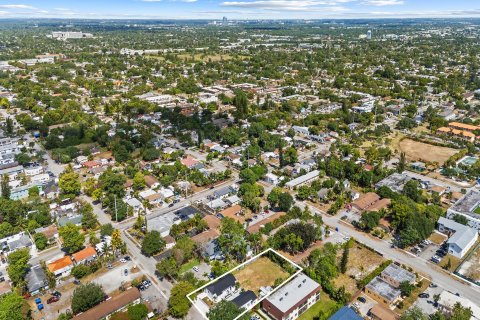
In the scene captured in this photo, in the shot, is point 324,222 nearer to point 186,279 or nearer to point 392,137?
point 186,279

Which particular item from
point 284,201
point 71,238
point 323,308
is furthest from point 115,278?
point 284,201

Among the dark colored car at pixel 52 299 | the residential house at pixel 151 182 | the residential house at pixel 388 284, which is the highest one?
the residential house at pixel 151 182

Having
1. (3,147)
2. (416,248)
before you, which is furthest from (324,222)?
(3,147)

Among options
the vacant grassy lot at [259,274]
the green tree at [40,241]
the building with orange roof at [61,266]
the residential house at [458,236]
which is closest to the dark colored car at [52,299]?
the building with orange roof at [61,266]

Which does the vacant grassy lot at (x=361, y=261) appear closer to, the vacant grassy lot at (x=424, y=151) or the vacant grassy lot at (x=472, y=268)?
Result: the vacant grassy lot at (x=472, y=268)

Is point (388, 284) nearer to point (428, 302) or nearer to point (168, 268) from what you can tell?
point (428, 302)

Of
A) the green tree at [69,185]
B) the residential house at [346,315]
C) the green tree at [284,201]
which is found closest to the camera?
the residential house at [346,315]
